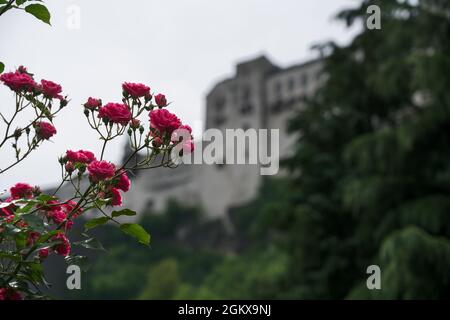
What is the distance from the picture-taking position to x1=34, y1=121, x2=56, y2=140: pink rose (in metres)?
2.26

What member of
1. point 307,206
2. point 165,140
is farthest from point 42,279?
point 307,206

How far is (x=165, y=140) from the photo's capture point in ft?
7.23

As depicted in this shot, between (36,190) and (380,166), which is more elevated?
(380,166)

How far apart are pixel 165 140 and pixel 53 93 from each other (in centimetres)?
47

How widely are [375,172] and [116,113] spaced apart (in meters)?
6.43

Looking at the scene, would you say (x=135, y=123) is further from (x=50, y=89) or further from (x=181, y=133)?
(x=50, y=89)

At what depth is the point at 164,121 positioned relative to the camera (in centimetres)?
217

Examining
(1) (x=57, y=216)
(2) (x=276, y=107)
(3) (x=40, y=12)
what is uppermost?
(2) (x=276, y=107)

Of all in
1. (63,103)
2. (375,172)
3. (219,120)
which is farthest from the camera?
(219,120)

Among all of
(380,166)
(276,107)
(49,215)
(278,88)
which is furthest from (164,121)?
(278,88)

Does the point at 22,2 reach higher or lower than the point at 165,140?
higher

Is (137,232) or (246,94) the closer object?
(137,232)

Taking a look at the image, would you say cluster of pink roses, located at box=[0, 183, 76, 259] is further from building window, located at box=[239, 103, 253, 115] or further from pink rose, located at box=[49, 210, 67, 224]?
building window, located at box=[239, 103, 253, 115]
